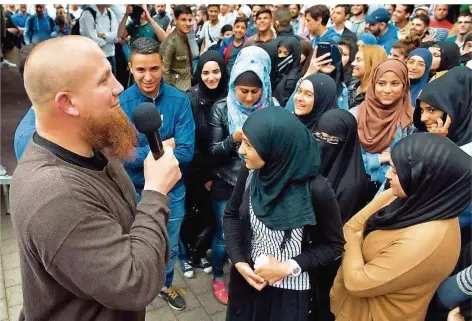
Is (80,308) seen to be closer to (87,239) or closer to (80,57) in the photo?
(87,239)

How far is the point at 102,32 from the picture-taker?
629 cm

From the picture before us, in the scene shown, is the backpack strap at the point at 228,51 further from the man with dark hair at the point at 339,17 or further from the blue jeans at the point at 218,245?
the blue jeans at the point at 218,245

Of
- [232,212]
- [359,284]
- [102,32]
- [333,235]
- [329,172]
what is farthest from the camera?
[102,32]

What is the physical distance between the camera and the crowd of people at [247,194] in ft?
3.93

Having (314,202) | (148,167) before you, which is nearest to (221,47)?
(314,202)

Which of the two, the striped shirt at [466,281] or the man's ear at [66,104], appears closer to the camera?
the man's ear at [66,104]

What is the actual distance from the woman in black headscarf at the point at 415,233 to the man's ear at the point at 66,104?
4.53ft

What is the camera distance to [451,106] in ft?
9.80

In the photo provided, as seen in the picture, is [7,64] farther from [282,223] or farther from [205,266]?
[282,223]

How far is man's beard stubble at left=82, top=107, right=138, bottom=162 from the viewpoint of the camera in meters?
1.34

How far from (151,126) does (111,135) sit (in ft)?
0.48

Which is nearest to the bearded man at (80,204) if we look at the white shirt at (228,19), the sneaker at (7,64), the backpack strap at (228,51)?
the backpack strap at (228,51)

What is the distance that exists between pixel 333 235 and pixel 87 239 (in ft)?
4.03

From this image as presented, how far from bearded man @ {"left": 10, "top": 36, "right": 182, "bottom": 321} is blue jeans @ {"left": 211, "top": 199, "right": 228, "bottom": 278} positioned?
71.4 inches
